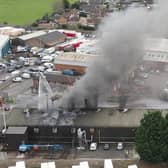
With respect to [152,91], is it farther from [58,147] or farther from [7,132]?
[7,132]

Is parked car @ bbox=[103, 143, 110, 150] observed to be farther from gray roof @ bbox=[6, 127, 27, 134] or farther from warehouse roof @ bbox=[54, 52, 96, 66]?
warehouse roof @ bbox=[54, 52, 96, 66]

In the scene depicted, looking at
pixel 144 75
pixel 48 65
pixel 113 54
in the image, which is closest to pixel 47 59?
pixel 48 65

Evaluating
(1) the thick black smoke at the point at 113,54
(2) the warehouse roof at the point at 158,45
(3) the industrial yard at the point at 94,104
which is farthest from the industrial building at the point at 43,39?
(1) the thick black smoke at the point at 113,54

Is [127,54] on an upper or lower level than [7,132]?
upper

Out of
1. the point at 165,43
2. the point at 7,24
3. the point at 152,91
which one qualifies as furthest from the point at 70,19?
the point at 152,91

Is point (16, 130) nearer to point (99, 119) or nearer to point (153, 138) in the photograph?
point (99, 119)

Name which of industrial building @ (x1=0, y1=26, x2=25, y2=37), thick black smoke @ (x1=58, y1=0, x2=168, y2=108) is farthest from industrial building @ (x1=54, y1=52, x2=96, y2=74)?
industrial building @ (x1=0, y1=26, x2=25, y2=37)
